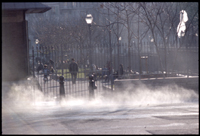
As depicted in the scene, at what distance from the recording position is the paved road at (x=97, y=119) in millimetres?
6621

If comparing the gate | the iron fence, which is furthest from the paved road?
the iron fence

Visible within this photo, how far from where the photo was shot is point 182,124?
705cm

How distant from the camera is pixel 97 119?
7.86 meters

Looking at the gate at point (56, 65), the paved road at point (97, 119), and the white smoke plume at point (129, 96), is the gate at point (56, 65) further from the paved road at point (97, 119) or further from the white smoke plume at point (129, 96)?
the paved road at point (97, 119)

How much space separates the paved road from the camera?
21.7 ft

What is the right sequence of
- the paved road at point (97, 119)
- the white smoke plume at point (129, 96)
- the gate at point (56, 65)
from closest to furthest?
the paved road at point (97, 119) < the white smoke plume at point (129, 96) < the gate at point (56, 65)

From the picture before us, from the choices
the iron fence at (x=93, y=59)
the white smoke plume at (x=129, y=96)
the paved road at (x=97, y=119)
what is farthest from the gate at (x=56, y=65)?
the paved road at (x=97, y=119)

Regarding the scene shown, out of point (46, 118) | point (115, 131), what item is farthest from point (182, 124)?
point (46, 118)

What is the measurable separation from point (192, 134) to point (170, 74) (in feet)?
24.2

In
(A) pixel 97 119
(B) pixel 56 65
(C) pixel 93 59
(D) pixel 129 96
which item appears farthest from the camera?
(C) pixel 93 59

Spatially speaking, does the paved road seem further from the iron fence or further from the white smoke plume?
the iron fence

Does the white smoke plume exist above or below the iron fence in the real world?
below

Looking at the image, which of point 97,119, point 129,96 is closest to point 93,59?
point 129,96

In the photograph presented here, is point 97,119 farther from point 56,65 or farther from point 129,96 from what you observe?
point 56,65
